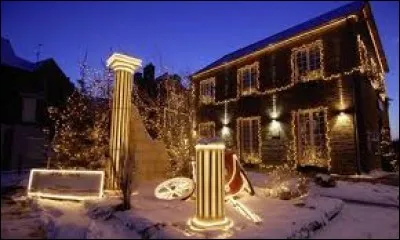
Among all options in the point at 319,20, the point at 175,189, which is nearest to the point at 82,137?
the point at 175,189

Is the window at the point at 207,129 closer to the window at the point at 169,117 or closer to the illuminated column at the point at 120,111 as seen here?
the window at the point at 169,117

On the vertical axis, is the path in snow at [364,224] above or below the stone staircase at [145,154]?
below

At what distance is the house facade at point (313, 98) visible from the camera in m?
14.1

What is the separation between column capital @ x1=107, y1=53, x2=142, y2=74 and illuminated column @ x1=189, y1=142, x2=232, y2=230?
4194 mm

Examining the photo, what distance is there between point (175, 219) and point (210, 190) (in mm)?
1015

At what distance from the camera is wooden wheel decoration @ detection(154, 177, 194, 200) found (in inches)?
330

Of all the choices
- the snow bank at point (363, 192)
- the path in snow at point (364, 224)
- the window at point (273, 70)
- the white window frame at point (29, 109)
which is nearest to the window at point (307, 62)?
the window at point (273, 70)

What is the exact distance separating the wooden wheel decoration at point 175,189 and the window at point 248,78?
35.8ft

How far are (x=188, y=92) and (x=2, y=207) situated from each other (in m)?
16.8

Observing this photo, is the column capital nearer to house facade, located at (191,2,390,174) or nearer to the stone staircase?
the stone staircase

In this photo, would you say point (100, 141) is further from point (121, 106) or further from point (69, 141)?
point (121, 106)

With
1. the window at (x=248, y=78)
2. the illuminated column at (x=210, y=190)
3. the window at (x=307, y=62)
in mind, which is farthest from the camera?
the window at (x=248, y=78)

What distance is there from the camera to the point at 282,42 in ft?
56.1

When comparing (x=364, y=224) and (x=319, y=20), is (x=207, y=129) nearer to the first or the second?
(x=319, y=20)
